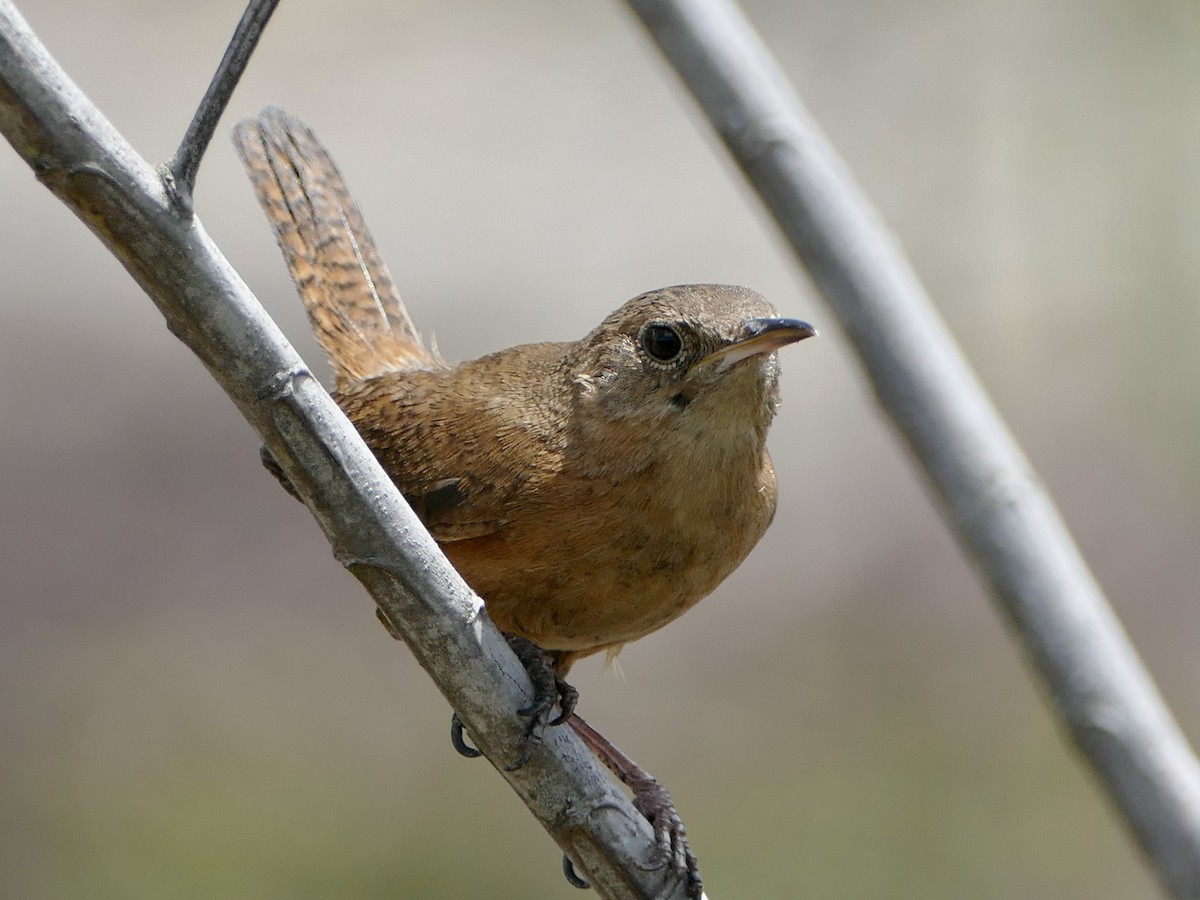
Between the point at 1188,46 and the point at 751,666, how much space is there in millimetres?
5264

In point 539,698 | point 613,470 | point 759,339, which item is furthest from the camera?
point 613,470

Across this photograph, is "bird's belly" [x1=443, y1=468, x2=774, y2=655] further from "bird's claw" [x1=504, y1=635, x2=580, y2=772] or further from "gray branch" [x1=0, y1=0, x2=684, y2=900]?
"gray branch" [x1=0, y1=0, x2=684, y2=900]

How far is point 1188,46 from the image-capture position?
31.5 feet

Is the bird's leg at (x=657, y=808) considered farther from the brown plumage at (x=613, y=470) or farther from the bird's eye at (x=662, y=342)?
the bird's eye at (x=662, y=342)

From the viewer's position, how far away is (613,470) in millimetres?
3059

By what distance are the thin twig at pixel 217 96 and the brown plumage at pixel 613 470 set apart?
135cm

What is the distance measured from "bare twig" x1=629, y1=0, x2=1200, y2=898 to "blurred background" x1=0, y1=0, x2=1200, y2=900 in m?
5.00

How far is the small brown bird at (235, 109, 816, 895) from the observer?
3.00 meters

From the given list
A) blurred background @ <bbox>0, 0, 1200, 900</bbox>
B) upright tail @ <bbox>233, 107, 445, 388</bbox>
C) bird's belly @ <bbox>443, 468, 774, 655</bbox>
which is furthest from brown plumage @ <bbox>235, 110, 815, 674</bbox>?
blurred background @ <bbox>0, 0, 1200, 900</bbox>

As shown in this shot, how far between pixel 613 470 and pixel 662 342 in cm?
32

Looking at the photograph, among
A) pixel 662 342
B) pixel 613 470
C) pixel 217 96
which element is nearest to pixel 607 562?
pixel 613 470

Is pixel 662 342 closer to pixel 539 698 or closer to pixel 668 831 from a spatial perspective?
pixel 539 698

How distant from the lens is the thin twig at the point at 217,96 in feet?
5.54

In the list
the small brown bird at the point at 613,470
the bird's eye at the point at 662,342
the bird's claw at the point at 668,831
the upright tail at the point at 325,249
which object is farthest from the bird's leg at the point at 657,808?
the upright tail at the point at 325,249
